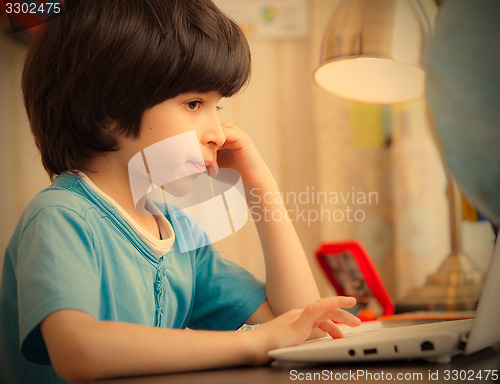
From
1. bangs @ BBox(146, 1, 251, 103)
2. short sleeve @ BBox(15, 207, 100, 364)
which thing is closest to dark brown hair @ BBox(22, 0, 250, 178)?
bangs @ BBox(146, 1, 251, 103)

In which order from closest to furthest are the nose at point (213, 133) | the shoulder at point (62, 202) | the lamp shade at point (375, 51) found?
the shoulder at point (62, 202) → the nose at point (213, 133) → the lamp shade at point (375, 51)

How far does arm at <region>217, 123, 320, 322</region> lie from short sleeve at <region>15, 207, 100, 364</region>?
23 cm

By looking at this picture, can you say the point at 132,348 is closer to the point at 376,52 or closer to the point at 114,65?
the point at 114,65

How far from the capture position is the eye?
505 mm

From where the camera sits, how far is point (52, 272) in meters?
0.38

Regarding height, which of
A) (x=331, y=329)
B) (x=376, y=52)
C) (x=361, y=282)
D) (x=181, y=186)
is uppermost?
(x=376, y=52)

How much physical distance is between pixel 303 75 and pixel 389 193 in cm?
22

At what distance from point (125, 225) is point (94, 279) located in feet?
0.32

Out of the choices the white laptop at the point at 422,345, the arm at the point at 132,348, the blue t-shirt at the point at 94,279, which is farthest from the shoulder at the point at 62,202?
the white laptop at the point at 422,345

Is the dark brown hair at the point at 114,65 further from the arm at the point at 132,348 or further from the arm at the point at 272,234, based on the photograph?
the arm at the point at 132,348

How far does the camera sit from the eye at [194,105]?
505 millimetres

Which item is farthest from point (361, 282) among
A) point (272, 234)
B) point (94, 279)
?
point (94, 279)

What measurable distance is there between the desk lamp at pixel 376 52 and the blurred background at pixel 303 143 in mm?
15

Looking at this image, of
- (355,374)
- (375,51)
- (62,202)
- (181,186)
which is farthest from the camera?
(375,51)
